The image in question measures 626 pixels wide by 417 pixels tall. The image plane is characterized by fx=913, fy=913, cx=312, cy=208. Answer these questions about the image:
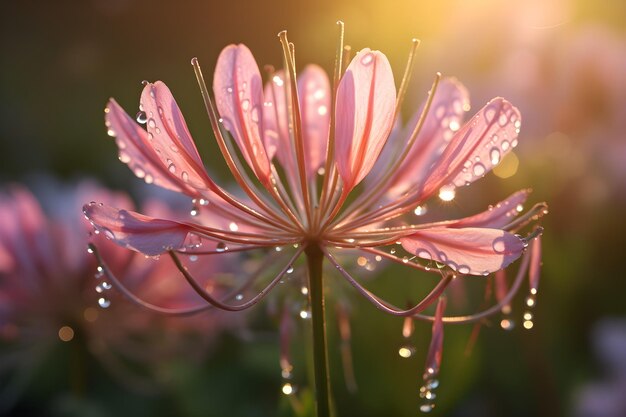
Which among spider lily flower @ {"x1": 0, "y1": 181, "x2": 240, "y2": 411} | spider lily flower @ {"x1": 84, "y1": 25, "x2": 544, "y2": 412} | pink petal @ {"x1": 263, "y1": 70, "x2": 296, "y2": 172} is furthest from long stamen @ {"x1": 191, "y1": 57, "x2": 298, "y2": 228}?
spider lily flower @ {"x1": 0, "y1": 181, "x2": 240, "y2": 411}

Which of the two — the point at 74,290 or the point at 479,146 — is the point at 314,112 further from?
the point at 74,290

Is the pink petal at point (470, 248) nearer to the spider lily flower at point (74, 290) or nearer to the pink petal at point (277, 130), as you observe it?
the pink petal at point (277, 130)

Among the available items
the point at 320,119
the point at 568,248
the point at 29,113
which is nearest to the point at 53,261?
the point at 320,119

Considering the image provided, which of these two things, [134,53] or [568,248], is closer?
[568,248]

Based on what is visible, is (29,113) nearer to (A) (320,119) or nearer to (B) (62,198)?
(B) (62,198)

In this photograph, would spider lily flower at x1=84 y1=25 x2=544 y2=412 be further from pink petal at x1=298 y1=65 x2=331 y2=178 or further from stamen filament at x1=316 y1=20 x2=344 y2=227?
pink petal at x1=298 y1=65 x2=331 y2=178

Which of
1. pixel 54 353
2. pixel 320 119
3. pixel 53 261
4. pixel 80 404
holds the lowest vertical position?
pixel 54 353
